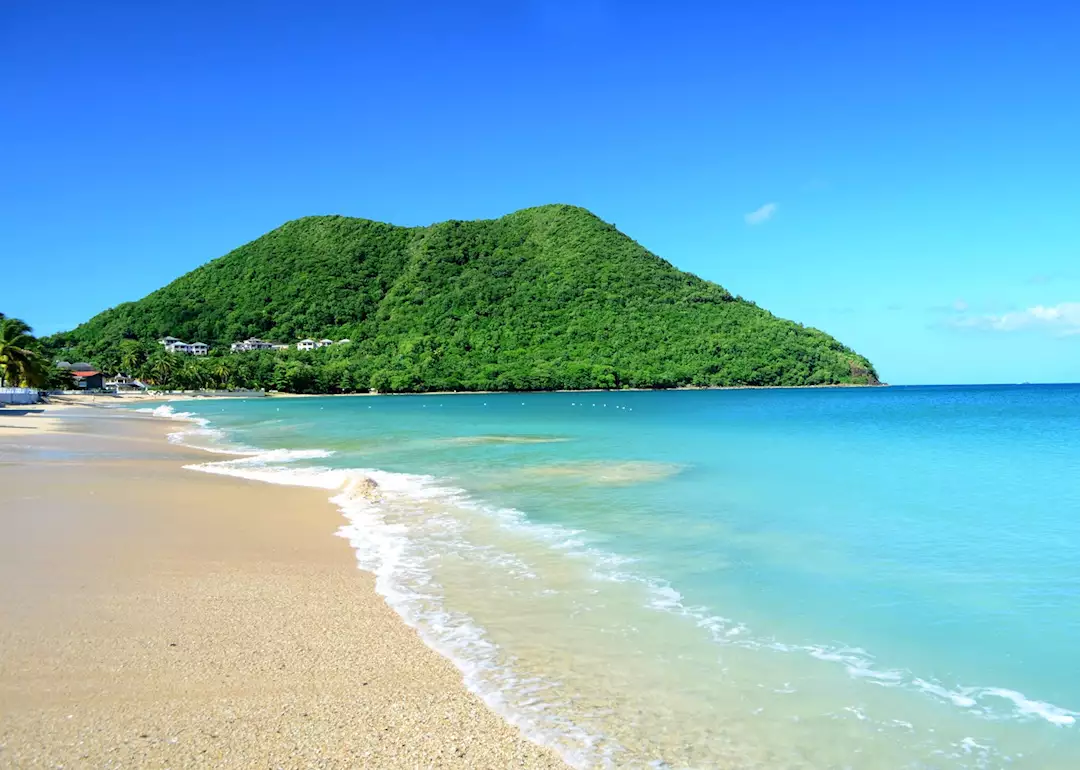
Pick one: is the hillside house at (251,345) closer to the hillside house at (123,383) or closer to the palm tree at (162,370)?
the hillside house at (123,383)

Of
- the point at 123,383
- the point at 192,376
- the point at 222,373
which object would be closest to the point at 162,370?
the point at 192,376

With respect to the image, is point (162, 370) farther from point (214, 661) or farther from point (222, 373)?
point (214, 661)

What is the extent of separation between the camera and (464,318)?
117625 millimetres

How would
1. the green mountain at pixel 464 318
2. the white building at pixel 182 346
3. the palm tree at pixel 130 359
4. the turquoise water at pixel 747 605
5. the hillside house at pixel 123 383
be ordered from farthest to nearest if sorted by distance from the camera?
1. the white building at pixel 182 346
2. the green mountain at pixel 464 318
3. the palm tree at pixel 130 359
4. the hillside house at pixel 123 383
5. the turquoise water at pixel 747 605

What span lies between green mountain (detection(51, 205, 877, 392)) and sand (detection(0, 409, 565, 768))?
97168 millimetres

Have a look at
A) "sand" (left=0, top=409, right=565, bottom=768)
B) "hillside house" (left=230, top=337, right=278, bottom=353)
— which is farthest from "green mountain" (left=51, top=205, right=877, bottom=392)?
"sand" (left=0, top=409, right=565, bottom=768)

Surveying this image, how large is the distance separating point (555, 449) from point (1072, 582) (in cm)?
1580

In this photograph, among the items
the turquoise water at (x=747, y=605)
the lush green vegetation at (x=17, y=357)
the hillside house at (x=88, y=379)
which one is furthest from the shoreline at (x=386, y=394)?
the turquoise water at (x=747, y=605)

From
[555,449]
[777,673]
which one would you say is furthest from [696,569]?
[555,449]

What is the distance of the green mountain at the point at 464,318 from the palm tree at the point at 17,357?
40.2m

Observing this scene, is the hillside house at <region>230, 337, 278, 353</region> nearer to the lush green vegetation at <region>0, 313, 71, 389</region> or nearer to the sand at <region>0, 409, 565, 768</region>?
the lush green vegetation at <region>0, 313, 71, 389</region>

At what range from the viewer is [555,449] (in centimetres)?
2231

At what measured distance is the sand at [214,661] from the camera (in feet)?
11.4

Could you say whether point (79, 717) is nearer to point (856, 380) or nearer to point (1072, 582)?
point (1072, 582)
